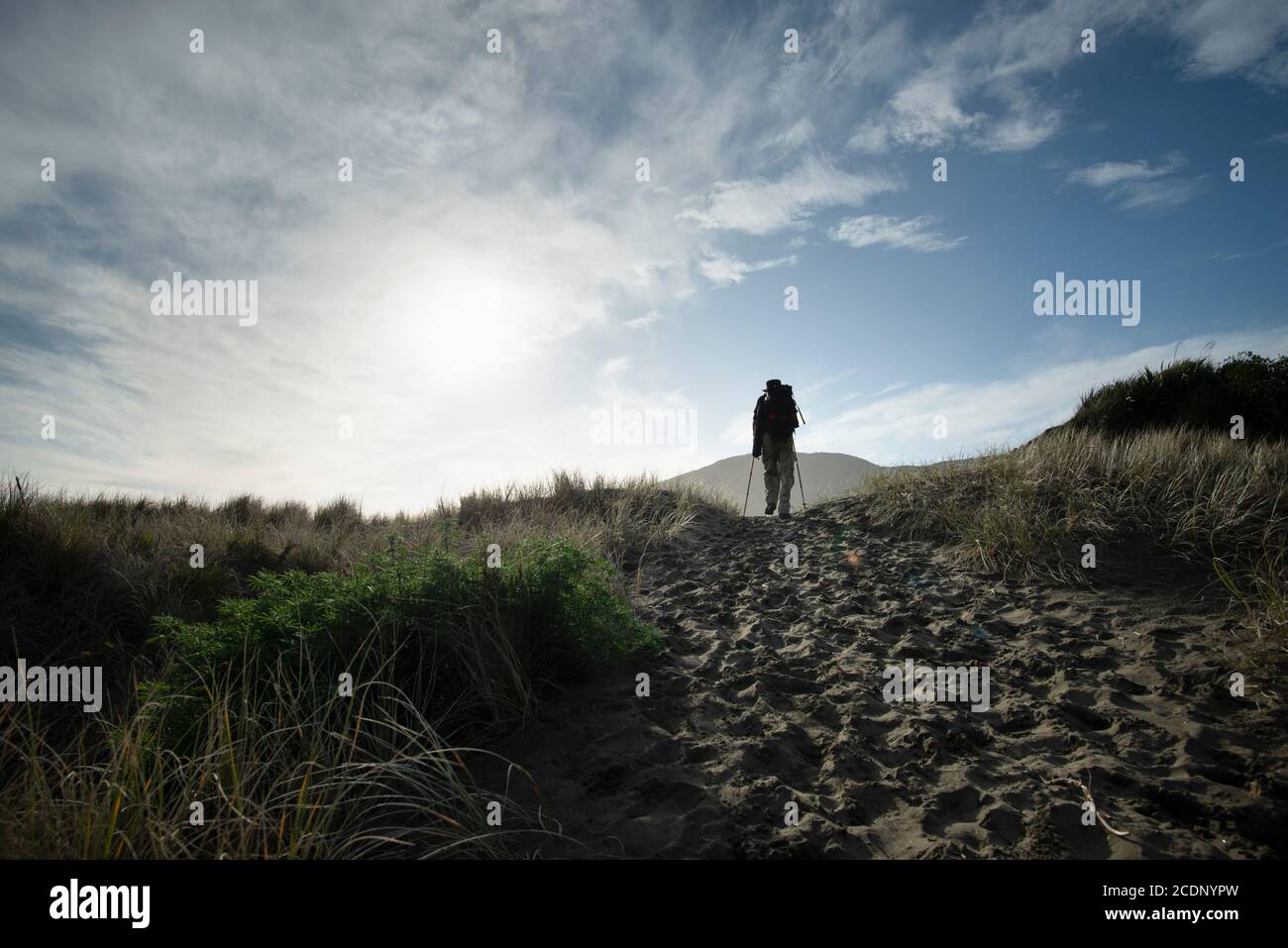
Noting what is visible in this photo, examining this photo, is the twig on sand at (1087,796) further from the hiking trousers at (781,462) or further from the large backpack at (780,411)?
the large backpack at (780,411)

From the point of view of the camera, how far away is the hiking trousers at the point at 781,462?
526 inches

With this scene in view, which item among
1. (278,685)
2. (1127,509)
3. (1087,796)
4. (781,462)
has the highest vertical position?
(781,462)

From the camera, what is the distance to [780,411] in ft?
44.2

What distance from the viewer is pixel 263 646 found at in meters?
3.83

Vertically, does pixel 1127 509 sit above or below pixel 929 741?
above

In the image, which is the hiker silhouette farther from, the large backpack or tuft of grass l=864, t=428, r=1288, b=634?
tuft of grass l=864, t=428, r=1288, b=634

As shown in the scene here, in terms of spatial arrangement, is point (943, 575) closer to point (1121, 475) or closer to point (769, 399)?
point (1121, 475)

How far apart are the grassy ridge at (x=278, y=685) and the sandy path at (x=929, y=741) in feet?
1.70

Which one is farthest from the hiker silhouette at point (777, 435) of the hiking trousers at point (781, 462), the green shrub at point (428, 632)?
the green shrub at point (428, 632)

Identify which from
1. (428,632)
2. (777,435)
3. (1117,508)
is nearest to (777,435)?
(777,435)

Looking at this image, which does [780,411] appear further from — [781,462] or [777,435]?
[781,462]

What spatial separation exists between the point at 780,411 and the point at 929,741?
10236mm
